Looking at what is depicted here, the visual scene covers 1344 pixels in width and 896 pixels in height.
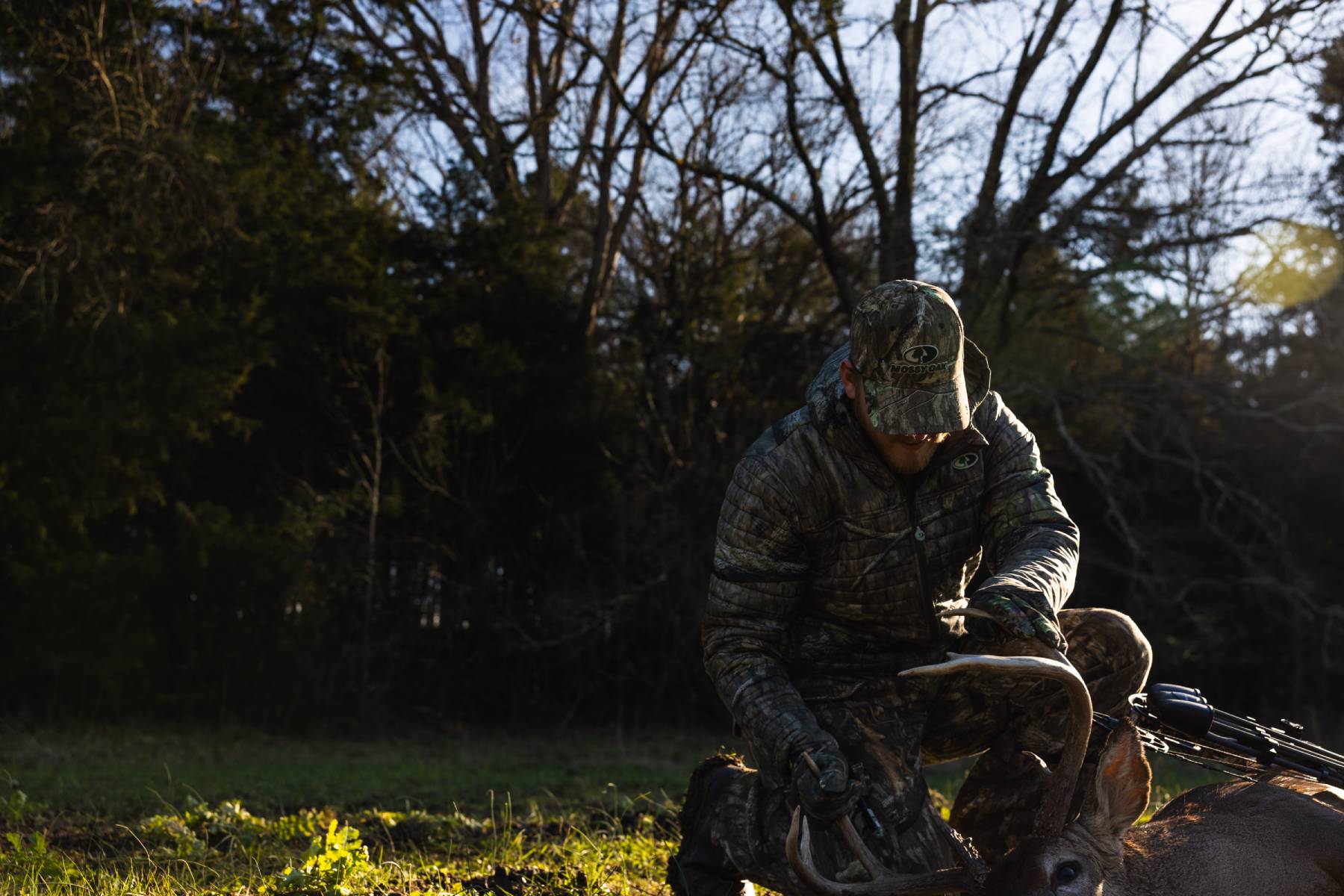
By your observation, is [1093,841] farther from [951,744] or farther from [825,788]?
[951,744]

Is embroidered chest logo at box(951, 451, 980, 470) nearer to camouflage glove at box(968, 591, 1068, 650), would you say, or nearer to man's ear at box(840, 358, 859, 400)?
man's ear at box(840, 358, 859, 400)

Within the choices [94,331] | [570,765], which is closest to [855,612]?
[570,765]

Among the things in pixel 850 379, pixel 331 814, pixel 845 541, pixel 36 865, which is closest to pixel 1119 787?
pixel 845 541

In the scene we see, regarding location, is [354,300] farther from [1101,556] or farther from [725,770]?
[725,770]

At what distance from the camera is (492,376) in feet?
48.1

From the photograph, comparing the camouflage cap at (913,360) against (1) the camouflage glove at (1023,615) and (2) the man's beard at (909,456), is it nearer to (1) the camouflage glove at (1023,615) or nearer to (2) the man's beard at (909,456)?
(2) the man's beard at (909,456)

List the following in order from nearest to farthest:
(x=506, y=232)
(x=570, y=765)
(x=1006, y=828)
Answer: (x=1006, y=828)
(x=570, y=765)
(x=506, y=232)

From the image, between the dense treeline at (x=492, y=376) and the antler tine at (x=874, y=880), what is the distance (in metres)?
9.81

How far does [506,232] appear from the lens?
15273 millimetres

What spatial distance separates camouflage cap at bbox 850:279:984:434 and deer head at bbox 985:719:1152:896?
98 centimetres

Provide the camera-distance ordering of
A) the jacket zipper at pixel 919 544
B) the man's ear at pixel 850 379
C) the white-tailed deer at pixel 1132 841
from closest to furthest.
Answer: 1. the white-tailed deer at pixel 1132 841
2. the man's ear at pixel 850 379
3. the jacket zipper at pixel 919 544

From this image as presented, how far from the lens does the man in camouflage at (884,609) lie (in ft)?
12.6

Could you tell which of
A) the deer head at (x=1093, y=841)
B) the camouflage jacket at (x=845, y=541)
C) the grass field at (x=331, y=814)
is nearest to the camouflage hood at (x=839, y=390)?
the camouflage jacket at (x=845, y=541)

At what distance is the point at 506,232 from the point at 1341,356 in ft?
30.4
